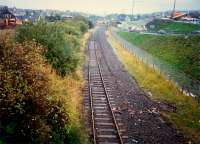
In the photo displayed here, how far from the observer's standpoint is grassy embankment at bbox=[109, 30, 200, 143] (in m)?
21.0

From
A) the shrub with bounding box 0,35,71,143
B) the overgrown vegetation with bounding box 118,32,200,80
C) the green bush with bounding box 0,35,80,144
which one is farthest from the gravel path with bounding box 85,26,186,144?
the overgrown vegetation with bounding box 118,32,200,80

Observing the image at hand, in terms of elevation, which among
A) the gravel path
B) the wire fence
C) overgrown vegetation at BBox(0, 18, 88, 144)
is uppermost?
overgrown vegetation at BBox(0, 18, 88, 144)

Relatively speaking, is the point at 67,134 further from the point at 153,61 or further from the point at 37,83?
the point at 153,61

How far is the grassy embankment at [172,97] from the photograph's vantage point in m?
21.0

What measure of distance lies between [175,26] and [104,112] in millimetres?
79717

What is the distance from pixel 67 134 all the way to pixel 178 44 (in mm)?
42693

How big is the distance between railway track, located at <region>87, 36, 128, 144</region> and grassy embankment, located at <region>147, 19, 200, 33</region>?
50.9m

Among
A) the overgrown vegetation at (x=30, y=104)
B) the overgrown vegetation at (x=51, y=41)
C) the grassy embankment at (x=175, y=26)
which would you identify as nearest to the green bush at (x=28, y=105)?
the overgrown vegetation at (x=30, y=104)

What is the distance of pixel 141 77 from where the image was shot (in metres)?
36.4

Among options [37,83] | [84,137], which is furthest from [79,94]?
[37,83]

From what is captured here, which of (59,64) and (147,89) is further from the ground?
(59,64)

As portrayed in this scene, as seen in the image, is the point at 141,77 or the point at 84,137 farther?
the point at 141,77

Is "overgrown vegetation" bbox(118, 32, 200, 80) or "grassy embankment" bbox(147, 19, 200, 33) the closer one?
"overgrown vegetation" bbox(118, 32, 200, 80)

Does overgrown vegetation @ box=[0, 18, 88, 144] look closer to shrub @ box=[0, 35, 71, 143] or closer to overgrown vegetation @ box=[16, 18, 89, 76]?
shrub @ box=[0, 35, 71, 143]
